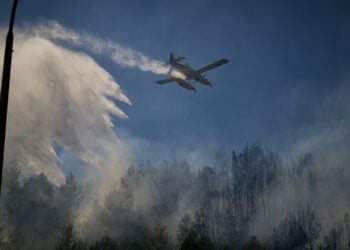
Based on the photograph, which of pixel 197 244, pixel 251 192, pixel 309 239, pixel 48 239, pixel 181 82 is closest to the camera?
pixel 181 82

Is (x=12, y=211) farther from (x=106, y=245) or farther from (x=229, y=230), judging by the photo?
(x=229, y=230)

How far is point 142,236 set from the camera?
122 meters

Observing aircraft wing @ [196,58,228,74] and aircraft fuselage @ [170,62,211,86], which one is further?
aircraft fuselage @ [170,62,211,86]

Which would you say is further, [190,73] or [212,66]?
[190,73]

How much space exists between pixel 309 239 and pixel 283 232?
952 cm

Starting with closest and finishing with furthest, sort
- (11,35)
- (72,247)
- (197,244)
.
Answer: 1. (11,35)
2. (197,244)
3. (72,247)

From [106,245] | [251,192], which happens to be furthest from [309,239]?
[106,245]

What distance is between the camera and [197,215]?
4806 inches

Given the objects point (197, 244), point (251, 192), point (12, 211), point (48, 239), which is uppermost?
point (251, 192)

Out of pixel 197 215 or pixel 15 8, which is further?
pixel 197 215

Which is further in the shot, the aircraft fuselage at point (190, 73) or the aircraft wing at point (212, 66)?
the aircraft fuselage at point (190, 73)

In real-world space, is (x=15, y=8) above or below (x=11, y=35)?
above

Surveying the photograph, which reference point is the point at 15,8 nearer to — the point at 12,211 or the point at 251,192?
the point at 12,211

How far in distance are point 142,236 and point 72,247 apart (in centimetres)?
4407
